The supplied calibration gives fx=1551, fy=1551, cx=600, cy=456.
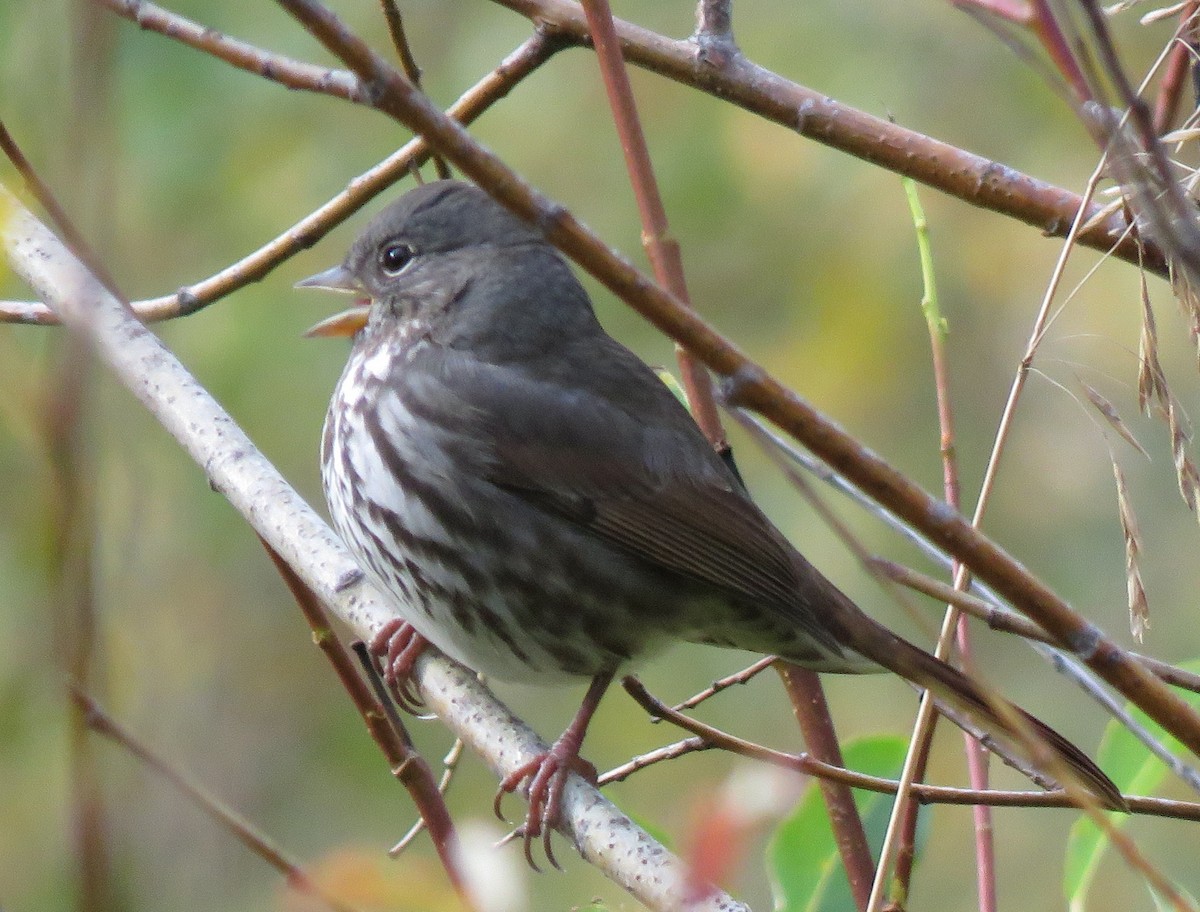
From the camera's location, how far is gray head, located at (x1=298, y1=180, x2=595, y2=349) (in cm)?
382

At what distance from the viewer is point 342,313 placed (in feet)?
13.0

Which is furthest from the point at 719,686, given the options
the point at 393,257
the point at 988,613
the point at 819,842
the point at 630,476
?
the point at 393,257

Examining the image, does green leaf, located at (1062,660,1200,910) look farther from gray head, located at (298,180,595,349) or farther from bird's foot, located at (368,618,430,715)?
gray head, located at (298,180,595,349)

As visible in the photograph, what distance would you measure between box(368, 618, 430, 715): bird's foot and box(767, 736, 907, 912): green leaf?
3.19 ft

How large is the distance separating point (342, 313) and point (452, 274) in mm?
314

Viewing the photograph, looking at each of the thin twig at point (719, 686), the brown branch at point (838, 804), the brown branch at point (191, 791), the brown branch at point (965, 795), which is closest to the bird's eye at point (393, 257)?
the thin twig at point (719, 686)

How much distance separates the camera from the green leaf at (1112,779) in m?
2.44

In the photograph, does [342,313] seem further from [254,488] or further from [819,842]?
[819,842]

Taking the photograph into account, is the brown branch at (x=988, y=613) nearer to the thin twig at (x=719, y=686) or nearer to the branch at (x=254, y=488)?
the thin twig at (x=719, y=686)

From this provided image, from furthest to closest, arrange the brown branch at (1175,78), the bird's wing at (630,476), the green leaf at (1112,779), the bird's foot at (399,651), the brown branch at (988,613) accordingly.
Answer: the bird's wing at (630,476) < the bird's foot at (399,651) < the green leaf at (1112,779) < the brown branch at (1175,78) < the brown branch at (988,613)

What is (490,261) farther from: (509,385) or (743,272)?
(743,272)

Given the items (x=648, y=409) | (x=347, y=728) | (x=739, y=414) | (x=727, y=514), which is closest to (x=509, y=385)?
(x=648, y=409)

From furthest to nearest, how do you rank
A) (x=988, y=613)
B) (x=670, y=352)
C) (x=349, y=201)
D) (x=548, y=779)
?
(x=670, y=352), (x=349, y=201), (x=548, y=779), (x=988, y=613)

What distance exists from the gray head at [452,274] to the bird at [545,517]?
0.02 m
